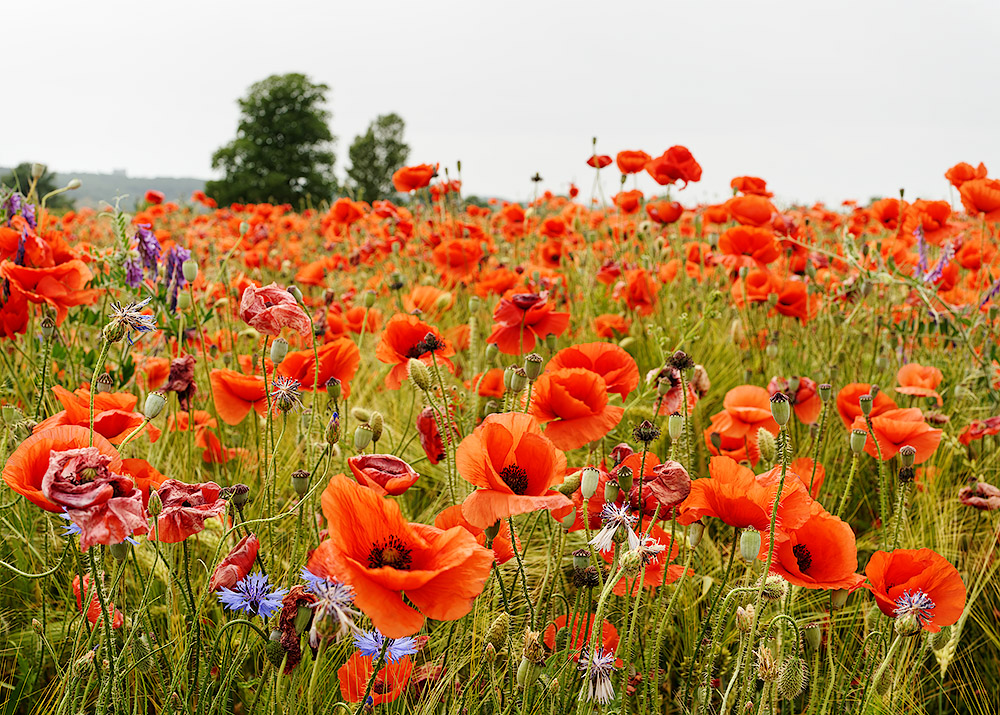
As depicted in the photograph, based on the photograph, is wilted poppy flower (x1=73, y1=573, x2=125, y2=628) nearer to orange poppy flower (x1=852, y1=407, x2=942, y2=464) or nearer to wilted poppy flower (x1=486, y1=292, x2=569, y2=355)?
wilted poppy flower (x1=486, y1=292, x2=569, y2=355)

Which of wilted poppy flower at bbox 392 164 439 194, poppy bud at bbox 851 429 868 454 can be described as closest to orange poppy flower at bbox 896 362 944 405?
poppy bud at bbox 851 429 868 454

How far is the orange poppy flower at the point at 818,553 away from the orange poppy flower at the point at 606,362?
45cm

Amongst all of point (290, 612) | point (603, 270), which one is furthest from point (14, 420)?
point (603, 270)

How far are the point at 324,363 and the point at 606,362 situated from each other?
587 millimetres

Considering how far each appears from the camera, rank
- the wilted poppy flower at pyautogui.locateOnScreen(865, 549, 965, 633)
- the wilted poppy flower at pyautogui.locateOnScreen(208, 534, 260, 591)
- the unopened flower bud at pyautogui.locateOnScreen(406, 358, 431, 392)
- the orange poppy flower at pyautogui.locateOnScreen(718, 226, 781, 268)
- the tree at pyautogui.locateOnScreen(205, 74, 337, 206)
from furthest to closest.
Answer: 1. the tree at pyautogui.locateOnScreen(205, 74, 337, 206)
2. the orange poppy flower at pyautogui.locateOnScreen(718, 226, 781, 268)
3. the unopened flower bud at pyautogui.locateOnScreen(406, 358, 431, 392)
4. the wilted poppy flower at pyautogui.locateOnScreen(865, 549, 965, 633)
5. the wilted poppy flower at pyautogui.locateOnScreen(208, 534, 260, 591)

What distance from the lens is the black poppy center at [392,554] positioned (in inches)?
31.0

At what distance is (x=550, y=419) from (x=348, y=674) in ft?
1.75

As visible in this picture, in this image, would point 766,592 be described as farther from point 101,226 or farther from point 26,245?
point 101,226

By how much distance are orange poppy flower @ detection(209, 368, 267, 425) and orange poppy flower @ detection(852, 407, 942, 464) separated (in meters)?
1.26

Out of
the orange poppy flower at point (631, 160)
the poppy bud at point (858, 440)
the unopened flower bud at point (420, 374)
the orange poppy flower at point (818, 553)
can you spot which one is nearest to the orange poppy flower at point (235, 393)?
the unopened flower bud at point (420, 374)

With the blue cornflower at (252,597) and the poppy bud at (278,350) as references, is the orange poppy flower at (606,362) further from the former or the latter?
the blue cornflower at (252,597)

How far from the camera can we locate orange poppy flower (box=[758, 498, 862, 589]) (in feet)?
3.11

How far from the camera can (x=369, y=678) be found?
1.00 meters

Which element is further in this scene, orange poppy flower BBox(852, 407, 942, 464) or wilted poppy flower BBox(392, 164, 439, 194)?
wilted poppy flower BBox(392, 164, 439, 194)
